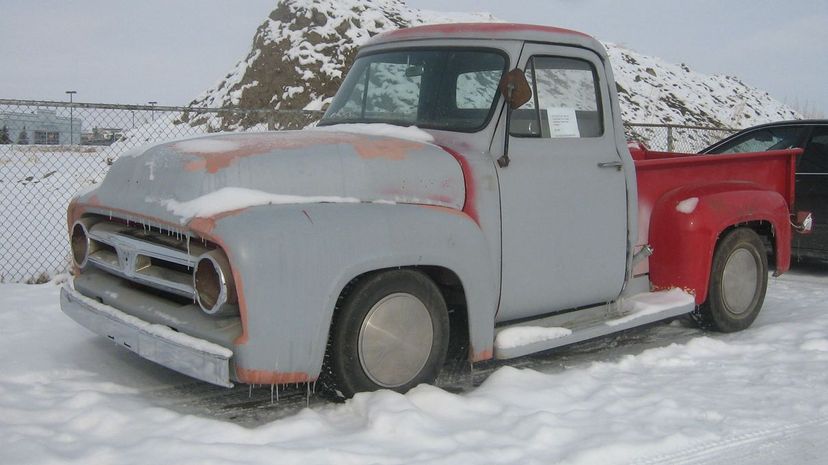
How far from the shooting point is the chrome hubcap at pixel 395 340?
12.8 feet

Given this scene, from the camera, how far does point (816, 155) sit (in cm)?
820

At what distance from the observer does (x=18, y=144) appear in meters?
10.1

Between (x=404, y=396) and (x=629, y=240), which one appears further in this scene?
(x=629, y=240)

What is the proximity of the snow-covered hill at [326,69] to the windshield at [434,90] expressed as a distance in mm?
14816

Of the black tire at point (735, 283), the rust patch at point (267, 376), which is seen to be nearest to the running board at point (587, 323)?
the black tire at point (735, 283)

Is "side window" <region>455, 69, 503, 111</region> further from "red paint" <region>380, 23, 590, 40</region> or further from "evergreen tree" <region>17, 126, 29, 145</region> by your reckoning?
"evergreen tree" <region>17, 126, 29, 145</region>

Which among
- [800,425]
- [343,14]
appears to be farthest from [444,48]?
[343,14]

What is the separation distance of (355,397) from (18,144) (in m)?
7.84

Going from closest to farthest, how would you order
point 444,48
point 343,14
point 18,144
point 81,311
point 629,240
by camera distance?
point 81,311
point 444,48
point 629,240
point 18,144
point 343,14

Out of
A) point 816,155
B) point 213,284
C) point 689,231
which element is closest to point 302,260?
point 213,284

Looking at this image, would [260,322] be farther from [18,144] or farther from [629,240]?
[18,144]

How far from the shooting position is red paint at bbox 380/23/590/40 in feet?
15.5

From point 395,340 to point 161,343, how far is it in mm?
1073

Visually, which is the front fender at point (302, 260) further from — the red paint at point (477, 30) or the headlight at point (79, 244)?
the headlight at point (79, 244)
